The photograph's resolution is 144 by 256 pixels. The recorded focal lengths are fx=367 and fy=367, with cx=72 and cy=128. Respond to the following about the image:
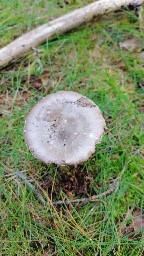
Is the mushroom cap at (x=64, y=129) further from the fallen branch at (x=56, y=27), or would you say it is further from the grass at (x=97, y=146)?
the fallen branch at (x=56, y=27)

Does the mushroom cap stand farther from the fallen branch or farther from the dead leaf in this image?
the dead leaf

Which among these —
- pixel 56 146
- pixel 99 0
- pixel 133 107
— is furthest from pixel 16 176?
pixel 99 0

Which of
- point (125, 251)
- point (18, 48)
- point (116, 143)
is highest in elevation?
point (18, 48)

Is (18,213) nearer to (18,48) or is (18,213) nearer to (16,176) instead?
(16,176)

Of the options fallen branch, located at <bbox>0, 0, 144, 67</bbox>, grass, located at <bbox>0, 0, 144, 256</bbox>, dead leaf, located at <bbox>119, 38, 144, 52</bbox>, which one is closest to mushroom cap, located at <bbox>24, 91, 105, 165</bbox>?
grass, located at <bbox>0, 0, 144, 256</bbox>

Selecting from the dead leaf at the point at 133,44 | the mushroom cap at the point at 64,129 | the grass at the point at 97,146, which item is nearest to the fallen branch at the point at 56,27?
the grass at the point at 97,146

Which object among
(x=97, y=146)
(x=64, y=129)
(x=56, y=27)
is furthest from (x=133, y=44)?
(x=64, y=129)
